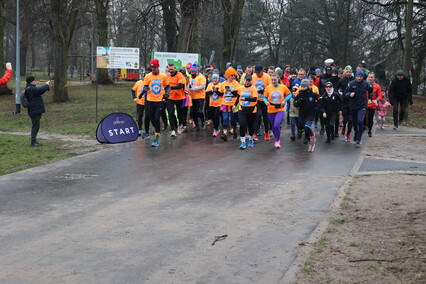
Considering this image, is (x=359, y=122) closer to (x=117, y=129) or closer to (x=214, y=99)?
(x=214, y=99)

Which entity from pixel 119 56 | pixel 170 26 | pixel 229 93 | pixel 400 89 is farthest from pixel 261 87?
pixel 170 26

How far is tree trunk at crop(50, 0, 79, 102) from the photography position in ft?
94.1

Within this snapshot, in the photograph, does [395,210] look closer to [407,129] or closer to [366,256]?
[366,256]

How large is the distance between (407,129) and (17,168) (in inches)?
516

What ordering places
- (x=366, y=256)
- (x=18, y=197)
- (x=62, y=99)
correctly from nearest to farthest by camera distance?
(x=366, y=256)
(x=18, y=197)
(x=62, y=99)

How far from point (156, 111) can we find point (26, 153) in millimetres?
3326

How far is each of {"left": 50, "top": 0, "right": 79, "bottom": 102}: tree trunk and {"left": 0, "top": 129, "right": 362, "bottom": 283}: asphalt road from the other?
1692cm

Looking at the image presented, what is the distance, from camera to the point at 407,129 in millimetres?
19734

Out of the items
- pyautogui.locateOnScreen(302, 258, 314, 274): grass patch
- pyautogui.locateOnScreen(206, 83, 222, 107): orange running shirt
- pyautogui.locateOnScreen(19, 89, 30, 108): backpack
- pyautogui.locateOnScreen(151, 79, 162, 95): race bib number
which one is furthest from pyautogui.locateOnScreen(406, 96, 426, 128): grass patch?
pyautogui.locateOnScreen(302, 258, 314, 274): grass patch

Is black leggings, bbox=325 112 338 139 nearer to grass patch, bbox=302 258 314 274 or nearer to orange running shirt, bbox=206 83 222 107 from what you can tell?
orange running shirt, bbox=206 83 222 107

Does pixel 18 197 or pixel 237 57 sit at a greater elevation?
pixel 237 57

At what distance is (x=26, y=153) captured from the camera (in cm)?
1379

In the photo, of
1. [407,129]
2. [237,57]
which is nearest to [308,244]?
[407,129]

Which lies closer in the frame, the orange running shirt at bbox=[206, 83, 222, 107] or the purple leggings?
the purple leggings
